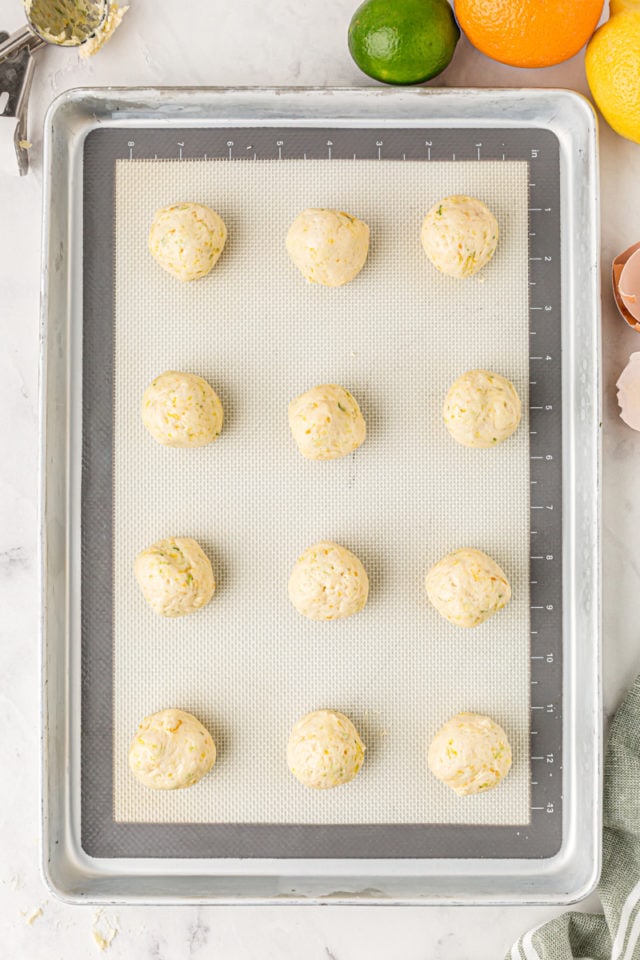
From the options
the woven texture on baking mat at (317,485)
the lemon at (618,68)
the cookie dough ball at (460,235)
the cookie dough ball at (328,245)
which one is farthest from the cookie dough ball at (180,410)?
the lemon at (618,68)

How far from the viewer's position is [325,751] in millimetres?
1017

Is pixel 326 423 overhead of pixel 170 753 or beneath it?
overhead

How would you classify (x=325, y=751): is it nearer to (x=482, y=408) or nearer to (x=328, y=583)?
(x=328, y=583)

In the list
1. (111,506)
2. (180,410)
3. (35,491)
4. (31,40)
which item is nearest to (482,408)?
(180,410)

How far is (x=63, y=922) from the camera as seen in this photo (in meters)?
1.14

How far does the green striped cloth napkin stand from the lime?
0.83 metres

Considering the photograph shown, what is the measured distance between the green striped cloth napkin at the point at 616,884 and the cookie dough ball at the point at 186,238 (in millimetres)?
786

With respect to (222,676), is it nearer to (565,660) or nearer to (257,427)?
(257,427)

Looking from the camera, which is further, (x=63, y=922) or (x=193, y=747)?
(x=63, y=922)

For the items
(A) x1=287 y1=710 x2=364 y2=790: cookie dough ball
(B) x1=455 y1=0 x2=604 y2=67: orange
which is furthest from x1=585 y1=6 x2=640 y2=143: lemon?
(A) x1=287 y1=710 x2=364 y2=790: cookie dough ball

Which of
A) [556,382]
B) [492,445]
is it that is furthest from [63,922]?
[556,382]

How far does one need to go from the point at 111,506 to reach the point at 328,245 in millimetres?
433

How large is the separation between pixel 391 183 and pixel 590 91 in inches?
11.5

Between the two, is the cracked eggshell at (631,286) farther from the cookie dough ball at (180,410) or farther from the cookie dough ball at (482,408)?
the cookie dough ball at (180,410)
